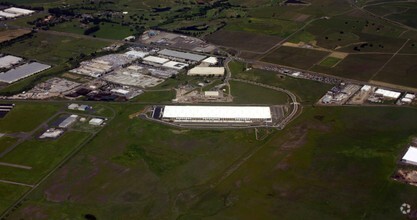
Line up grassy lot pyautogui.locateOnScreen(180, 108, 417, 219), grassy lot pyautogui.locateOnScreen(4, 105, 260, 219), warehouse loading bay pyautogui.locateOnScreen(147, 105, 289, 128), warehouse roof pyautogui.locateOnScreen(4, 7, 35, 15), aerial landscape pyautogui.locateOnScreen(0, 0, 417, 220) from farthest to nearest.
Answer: warehouse roof pyautogui.locateOnScreen(4, 7, 35, 15) < warehouse loading bay pyautogui.locateOnScreen(147, 105, 289, 128) < aerial landscape pyautogui.locateOnScreen(0, 0, 417, 220) < grassy lot pyautogui.locateOnScreen(4, 105, 260, 219) < grassy lot pyautogui.locateOnScreen(180, 108, 417, 219)

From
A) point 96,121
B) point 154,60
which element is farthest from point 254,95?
point 96,121

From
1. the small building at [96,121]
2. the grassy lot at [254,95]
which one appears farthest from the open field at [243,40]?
the small building at [96,121]

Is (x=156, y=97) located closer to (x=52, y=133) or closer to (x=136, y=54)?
(x=52, y=133)

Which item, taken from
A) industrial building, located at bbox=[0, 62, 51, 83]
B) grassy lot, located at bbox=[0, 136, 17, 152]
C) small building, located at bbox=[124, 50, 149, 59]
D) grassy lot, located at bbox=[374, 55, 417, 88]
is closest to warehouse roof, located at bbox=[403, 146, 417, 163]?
grassy lot, located at bbox=[374, 55, 417, 88]

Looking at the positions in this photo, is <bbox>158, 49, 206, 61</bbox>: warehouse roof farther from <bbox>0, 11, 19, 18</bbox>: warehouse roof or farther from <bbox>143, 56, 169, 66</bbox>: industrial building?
<bbox>0, 11, 19, 18</bbox>: warehouse roof

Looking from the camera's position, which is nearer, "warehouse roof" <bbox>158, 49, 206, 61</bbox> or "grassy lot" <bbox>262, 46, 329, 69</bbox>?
"grassy lot" <bbox>262, 46, 329, 69</bbox>

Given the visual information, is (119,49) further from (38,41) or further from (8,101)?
(8,101)

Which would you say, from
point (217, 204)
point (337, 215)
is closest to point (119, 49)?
point (217, 204)
